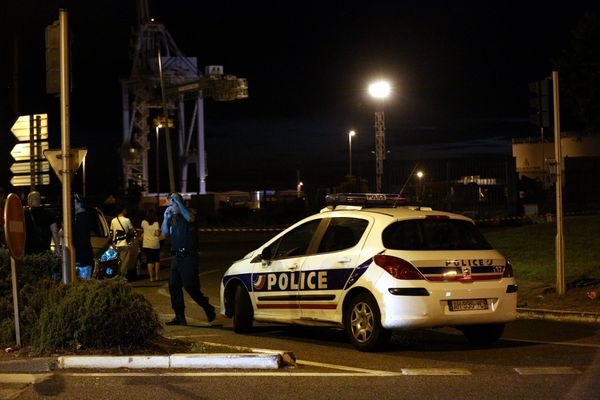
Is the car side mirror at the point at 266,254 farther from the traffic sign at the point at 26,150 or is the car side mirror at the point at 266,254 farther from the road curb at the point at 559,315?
the traffic sign at the point at 26,150

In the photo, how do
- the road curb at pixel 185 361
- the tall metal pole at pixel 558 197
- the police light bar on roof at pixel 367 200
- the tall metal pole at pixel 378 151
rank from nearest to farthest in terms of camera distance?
the road curb at pixel 185 361 < the police light bar on roof at pixel 367 200 < the tall metal pole at pixel 558 197 < the tall metal pole at pixel 378 151

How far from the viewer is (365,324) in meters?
8.91

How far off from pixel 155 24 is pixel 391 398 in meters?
77.3

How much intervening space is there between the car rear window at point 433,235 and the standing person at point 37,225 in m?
7.47

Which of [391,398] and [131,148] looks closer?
[391,398]

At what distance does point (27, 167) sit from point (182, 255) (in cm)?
551

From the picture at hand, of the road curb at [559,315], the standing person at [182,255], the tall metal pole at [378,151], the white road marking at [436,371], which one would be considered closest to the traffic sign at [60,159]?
the standing person at [182,255]

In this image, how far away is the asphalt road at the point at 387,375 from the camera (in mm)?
6973

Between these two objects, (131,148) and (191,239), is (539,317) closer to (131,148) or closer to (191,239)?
(191,239)

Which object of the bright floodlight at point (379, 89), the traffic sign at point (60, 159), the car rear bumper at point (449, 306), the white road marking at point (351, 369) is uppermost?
the bright floodlight at point (379, 89)

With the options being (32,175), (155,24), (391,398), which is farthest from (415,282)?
(155,24)

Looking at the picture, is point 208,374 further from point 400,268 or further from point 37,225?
point 37,225

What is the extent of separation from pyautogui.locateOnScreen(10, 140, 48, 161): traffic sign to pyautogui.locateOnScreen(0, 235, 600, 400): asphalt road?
225 inches

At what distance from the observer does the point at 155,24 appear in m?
80.2
